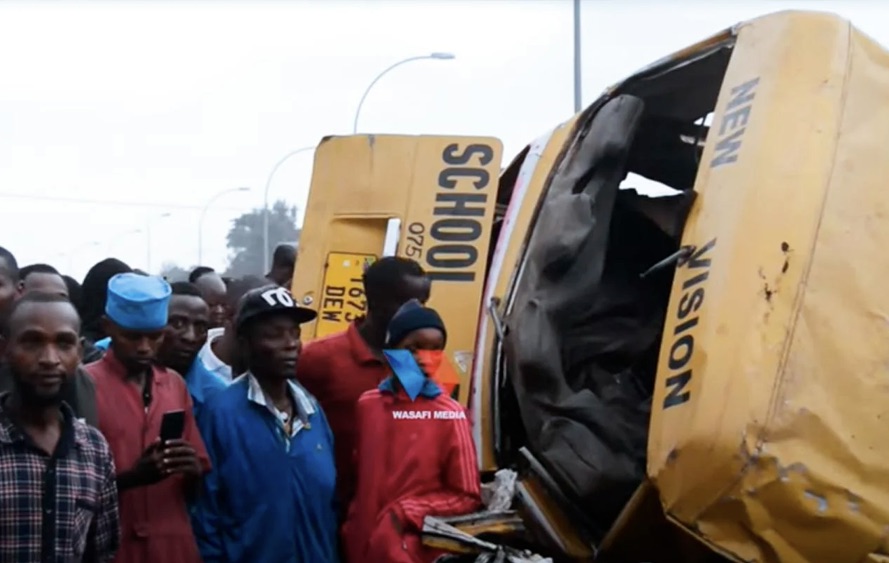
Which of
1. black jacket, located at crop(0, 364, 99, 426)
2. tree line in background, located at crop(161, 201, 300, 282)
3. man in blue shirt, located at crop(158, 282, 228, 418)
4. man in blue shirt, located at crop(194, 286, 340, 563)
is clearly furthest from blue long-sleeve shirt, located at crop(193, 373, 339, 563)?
tree line in background, located at crop(161, 201, 300, 282)

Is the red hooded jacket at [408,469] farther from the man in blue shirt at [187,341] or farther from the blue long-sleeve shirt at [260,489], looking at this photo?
the man in blue shirt at [187,341]

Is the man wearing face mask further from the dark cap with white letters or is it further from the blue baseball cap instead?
the blue baseball cap

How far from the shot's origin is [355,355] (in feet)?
17.3

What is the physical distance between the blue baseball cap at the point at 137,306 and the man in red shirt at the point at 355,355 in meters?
0.83

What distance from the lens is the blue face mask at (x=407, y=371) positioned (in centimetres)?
455

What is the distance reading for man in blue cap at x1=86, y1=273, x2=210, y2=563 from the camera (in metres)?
4.29

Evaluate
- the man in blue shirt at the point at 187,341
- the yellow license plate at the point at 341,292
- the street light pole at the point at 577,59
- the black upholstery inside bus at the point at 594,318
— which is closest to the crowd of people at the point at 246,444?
the black upholstery inside bus at the point at 594,318

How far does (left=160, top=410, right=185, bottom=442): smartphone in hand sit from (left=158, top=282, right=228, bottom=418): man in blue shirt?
1196 mm

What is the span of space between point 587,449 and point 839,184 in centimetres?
111

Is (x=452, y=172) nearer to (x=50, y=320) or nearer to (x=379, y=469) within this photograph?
(x=379, y=469)

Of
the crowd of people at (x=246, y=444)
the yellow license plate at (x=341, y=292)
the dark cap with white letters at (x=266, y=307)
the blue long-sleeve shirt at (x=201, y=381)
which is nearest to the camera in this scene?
the crowd of people at (x=246, y=444)

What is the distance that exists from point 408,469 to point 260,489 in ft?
1.49

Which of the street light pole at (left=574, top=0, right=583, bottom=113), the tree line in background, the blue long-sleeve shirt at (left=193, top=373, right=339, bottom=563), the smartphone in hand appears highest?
the street light pole at (left=574, top=0, right=583, bottom=113)

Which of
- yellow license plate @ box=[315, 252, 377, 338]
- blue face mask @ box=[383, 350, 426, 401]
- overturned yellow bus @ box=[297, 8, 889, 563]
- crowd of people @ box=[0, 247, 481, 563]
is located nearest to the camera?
overturned yellow bus @ box=[297, 8, 889, 563]
